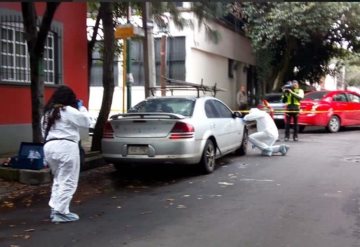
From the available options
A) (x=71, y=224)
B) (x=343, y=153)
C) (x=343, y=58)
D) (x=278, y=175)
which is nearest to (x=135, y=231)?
(x=71, y=224)

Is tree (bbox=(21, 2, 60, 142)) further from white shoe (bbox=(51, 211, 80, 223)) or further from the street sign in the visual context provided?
white shoe (bbox=(51, 211, 80, 223))

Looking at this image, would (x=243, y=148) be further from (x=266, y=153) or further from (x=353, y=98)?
(x=353, y=98)

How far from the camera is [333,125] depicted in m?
18.7

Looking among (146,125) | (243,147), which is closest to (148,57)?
(243,147)

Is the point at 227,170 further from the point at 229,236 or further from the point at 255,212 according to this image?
the point at 229,236

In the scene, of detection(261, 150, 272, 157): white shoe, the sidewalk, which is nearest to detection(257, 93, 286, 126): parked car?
detection(261, 150, 272, 157): white shoe

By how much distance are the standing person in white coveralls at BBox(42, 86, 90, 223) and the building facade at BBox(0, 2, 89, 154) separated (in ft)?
19.7

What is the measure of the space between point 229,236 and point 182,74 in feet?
57.6

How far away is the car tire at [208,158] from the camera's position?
31.9 ft

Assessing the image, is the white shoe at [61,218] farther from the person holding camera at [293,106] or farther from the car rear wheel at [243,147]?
the person holding camera at [293,106]

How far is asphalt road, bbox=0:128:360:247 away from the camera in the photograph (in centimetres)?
565

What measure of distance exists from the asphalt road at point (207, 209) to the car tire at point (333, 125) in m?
7.78

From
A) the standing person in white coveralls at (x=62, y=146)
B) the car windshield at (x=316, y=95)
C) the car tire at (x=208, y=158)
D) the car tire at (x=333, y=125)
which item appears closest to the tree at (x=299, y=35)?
the car windshield at (x=316, y=95)

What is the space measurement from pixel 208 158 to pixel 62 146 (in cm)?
399
